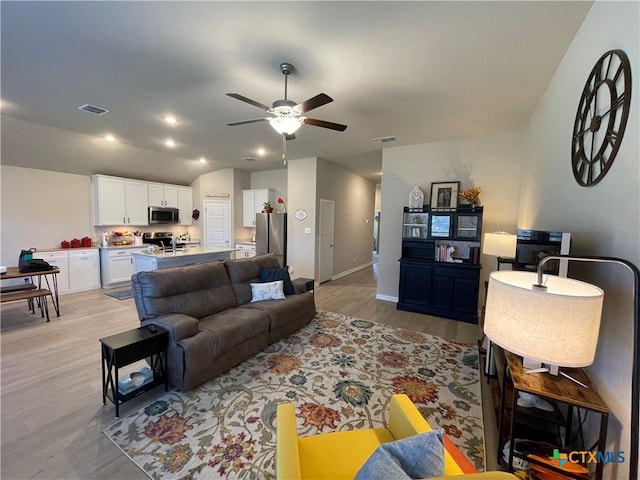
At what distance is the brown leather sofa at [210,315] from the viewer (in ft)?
7.69

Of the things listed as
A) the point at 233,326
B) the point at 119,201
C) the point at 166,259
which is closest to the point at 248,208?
the point at 119,201

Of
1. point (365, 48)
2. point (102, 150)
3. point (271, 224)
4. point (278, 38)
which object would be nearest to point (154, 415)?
point (278, 38)

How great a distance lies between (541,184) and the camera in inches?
110

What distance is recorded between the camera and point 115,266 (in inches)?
232

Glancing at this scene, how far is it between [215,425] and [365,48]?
10.7 feet

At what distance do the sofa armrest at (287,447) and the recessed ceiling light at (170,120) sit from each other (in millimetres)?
4046

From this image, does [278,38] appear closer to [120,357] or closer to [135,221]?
[120,357]

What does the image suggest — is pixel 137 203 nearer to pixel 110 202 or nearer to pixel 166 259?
pixel 110 202

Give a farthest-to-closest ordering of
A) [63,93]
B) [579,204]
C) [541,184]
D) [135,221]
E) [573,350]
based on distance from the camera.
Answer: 1. [135,221]
2. [63,93]
3. [541,184]
4. [579,204]
5. [573,350]

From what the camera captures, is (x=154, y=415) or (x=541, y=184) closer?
(x=154, y=415)

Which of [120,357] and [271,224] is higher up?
[271,224]

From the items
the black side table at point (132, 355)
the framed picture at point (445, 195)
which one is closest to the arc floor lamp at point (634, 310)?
the black side table at point (132, 355)

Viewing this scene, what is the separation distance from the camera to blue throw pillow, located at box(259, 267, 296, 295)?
3740 mm

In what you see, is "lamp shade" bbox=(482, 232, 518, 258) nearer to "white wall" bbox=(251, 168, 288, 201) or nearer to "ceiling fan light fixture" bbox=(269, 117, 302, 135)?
"ceiling fan light fixture" bbox=(269, 117, 302, 135)
